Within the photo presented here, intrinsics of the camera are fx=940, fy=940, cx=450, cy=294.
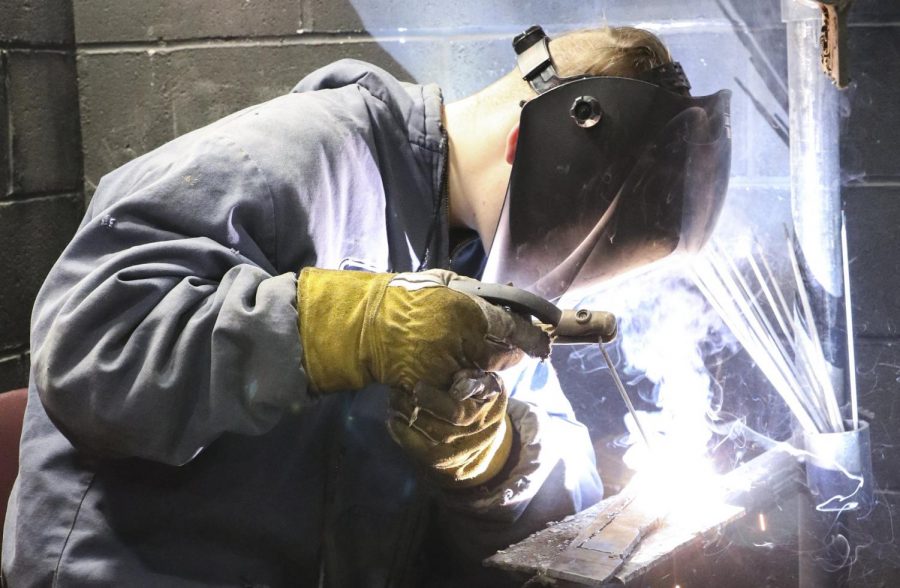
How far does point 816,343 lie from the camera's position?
76.9 inches

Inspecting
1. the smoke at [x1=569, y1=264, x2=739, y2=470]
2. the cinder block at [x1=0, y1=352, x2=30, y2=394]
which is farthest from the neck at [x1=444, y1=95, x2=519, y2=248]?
the cinder block at [x1=0, y1=352, x2=30, y2=394]

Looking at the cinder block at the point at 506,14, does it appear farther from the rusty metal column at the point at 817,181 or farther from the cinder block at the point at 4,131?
the cinder block at the point at 4,131

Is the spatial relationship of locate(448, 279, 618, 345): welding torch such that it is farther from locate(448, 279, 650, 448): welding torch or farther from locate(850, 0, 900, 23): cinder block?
locate(850, 0, 900, 23): cinder block

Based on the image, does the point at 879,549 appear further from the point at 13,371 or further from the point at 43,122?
the point at 43,122

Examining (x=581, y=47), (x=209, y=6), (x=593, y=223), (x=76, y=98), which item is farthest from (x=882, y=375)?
(x=76, y=98)

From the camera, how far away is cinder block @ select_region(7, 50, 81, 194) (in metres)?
2.58

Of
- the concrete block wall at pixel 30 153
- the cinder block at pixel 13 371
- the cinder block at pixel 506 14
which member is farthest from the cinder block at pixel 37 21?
the cinder block at pixel 13 371

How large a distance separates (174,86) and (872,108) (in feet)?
5.81

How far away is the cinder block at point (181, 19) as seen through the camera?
2475 millimetres

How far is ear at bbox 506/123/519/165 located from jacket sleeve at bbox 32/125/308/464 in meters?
0.51

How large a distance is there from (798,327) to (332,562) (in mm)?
1096

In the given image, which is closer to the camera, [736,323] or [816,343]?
[816,343]

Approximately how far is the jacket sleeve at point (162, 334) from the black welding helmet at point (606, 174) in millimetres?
501

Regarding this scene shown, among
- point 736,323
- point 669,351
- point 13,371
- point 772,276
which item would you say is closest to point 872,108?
point 772,276
